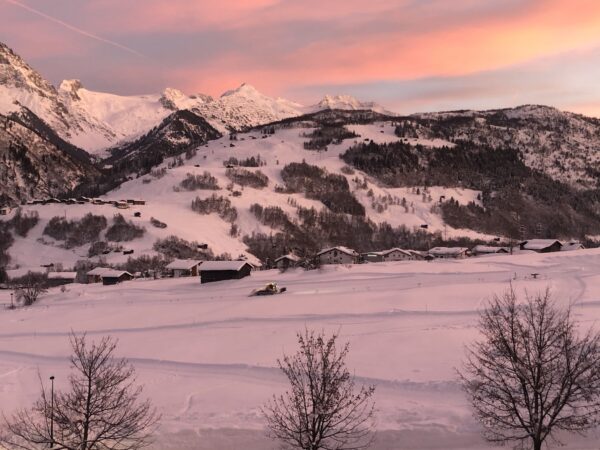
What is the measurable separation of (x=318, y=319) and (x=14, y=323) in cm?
4181

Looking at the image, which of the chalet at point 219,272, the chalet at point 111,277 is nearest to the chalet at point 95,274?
the chalet at point 111,277

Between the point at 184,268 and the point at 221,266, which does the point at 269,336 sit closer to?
the point at 221,266

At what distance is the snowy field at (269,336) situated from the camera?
101 feet

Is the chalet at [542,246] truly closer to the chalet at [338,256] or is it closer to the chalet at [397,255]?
the chalet at [397,255]

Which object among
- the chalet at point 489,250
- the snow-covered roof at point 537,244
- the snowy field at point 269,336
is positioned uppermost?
the snow-covered roof at point 537,244

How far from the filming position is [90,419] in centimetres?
2583

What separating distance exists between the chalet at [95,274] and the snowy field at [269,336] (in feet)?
87.5

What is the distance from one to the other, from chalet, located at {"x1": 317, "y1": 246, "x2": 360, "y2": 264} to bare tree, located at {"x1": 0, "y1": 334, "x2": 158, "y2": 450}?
108330 mm

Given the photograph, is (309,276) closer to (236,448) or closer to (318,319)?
(318,319)

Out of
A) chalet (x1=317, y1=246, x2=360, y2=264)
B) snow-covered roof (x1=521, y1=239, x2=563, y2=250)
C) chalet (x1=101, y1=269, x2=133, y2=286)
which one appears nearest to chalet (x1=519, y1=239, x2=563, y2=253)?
snow-covered roof (x1=521, y1=239, x2=563, y2=250)

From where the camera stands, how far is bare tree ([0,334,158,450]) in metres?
22.5

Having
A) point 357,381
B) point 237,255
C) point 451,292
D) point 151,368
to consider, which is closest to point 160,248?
point 237,255

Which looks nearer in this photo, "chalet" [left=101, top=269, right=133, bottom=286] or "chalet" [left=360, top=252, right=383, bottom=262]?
"chalet" [left=101, top=269, right=133, bottom=286]

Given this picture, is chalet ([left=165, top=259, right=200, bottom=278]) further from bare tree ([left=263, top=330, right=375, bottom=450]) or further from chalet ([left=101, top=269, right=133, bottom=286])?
bare tree ([left=263, top=330, right=375, bottom=450])
